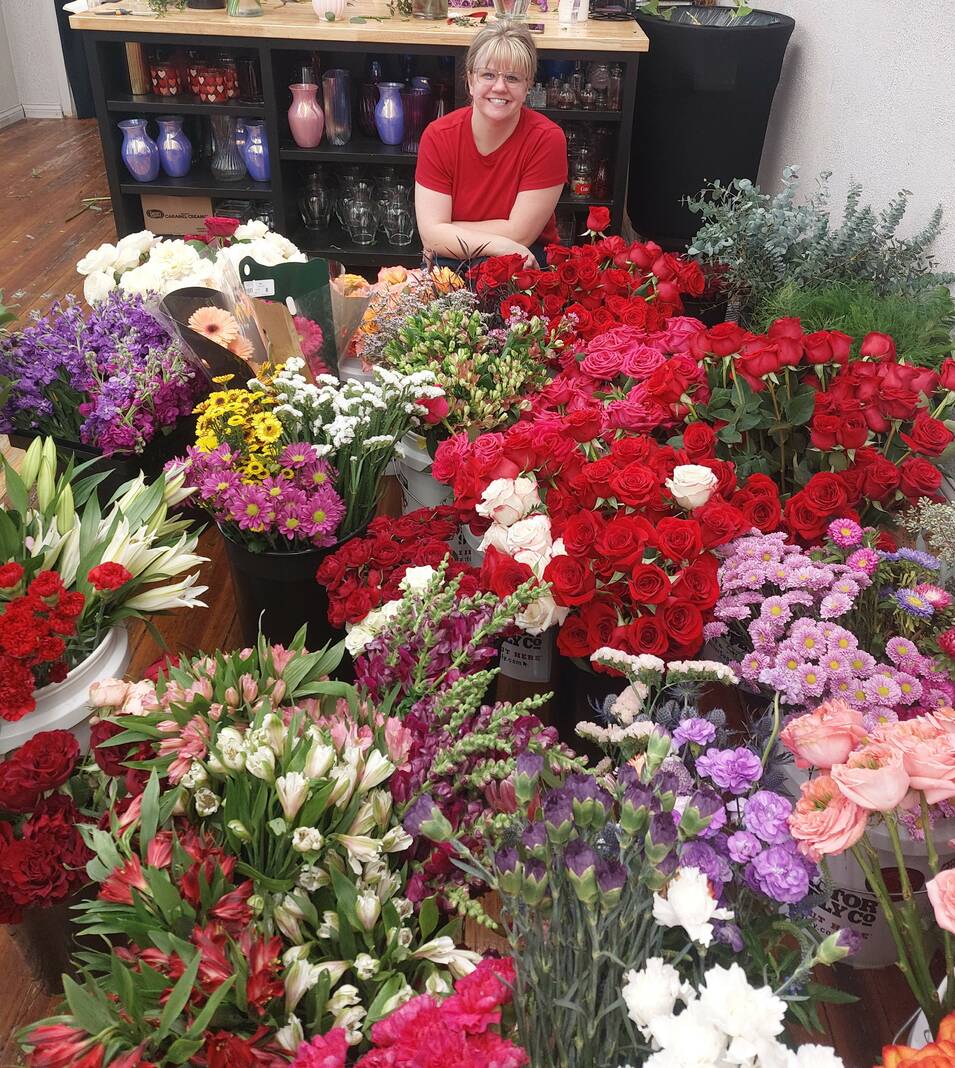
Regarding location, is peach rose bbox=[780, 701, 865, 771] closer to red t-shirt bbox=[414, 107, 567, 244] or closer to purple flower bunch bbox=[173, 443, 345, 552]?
purple flower bunch bbox=[173, 443, 345, 552]

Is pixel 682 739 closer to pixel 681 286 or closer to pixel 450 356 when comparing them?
pixel 450 356

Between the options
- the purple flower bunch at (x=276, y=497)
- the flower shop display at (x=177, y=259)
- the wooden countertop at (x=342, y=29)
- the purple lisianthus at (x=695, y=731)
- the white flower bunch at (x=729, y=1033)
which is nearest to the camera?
the white flower bunch at (x=729, y=1033)

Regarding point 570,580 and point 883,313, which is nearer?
point 570,580

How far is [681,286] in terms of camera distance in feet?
6.85

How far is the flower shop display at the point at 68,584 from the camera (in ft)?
3.67

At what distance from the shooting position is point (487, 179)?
289cm

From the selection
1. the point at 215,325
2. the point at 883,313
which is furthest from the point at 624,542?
the point at 215,325

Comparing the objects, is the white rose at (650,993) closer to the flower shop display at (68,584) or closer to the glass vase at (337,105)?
the flower shop display at (68,584)

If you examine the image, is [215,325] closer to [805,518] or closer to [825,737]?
[805,518]

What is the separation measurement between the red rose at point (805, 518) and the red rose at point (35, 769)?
1056 millimetres

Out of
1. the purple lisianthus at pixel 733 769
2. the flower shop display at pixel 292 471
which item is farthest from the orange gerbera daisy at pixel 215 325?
the purple lisianthus at pixel 733 769

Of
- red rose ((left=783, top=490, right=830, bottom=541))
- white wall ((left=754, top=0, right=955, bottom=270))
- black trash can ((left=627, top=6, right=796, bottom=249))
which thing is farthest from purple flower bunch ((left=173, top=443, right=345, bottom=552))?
black trash can ((left=627, top=6, right=796, bottom=249))

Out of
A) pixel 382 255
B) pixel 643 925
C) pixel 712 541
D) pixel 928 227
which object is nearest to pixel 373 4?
pixel 382 255

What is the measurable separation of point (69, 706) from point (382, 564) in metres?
0.50
